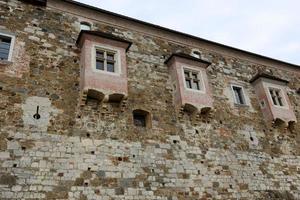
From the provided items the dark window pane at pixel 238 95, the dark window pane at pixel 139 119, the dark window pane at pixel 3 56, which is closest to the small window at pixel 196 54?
the dark window pane at pixel 238 95

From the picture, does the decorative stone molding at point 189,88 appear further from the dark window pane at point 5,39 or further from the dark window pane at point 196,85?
the dark window pane at point 5,39

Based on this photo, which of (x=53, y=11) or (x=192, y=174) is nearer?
(x=192, y=174)

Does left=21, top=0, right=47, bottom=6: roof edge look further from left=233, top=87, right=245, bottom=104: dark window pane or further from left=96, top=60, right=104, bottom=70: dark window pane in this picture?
left=233, top=87, right=245, bottom=104: dark window pane

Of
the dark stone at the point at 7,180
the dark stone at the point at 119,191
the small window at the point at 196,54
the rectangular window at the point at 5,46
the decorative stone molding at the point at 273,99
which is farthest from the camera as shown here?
the small window at the point at 196,54

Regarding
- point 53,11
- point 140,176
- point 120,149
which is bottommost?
point 140,176

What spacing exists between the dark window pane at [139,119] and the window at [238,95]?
504 cm

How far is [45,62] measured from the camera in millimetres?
9695

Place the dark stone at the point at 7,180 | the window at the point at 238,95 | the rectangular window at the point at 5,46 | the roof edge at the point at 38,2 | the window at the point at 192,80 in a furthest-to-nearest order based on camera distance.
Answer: the window at the point at 238,95 < the window at the point at 192,80 < the roof edge at the point at 38,2 < the rectangular window at the point at 5,46 < the dark stone at the point at 7,180

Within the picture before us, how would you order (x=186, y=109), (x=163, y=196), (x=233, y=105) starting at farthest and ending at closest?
(x=233, y=105), (x=186, y=109), (x=163, y=196)

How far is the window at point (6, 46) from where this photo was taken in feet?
30.4

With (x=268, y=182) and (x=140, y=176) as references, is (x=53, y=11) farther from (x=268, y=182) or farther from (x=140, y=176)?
(x=268, y=182)

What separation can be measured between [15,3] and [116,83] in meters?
4.93

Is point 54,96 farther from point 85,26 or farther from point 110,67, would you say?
point 85,26

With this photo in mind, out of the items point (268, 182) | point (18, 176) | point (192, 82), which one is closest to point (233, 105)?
point (192, 82)
